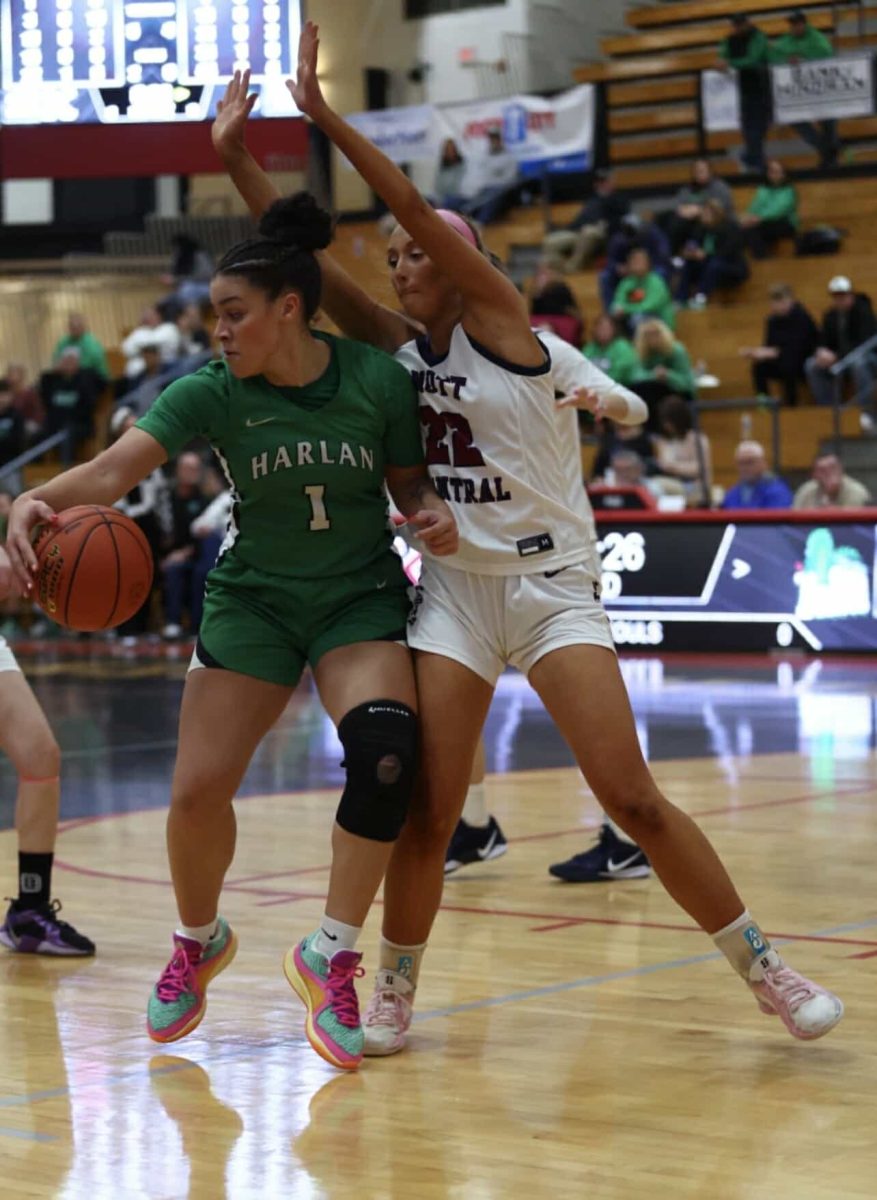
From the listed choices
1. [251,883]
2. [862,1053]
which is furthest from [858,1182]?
[251,883]

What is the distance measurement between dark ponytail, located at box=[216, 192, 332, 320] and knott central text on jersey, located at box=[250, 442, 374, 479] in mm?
302

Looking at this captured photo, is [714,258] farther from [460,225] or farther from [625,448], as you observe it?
[460,225]

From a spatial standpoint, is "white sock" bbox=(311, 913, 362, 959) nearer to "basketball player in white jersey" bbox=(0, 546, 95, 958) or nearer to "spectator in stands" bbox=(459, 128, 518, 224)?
"basketball player in white jersey" bbox=(0, 546, 95, 958)

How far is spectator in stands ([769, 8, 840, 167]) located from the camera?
2005 cm

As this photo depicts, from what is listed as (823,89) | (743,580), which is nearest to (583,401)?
(743,580)

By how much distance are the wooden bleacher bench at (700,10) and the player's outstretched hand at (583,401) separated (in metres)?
16.5

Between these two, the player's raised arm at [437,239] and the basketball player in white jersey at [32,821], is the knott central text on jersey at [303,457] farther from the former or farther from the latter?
the basketball player in white jersey at [32,821]

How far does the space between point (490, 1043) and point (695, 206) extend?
52.2ft

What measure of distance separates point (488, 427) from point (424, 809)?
847 mm

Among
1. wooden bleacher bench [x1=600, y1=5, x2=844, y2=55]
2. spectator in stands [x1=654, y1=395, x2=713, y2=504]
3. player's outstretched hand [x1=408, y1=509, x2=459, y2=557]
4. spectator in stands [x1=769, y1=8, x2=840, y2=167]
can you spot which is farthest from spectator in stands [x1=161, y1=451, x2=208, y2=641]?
player's outstretched hand [x1=408, y1=509, x2=459, y2=557]

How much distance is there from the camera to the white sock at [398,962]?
4.59 meters

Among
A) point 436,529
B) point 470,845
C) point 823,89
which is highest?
point 823,89

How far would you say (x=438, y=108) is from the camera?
888 inches

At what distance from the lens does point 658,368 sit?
17.0 metres
